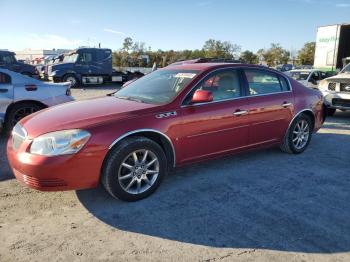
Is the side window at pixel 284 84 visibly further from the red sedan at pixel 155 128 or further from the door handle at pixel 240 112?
the door handle at pixel 240 112

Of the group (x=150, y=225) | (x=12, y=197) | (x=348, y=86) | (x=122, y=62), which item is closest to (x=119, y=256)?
(x=150, y=225)

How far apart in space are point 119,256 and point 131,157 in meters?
1.28

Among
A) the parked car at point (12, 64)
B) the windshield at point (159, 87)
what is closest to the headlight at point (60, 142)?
the windshield at point (159, 87)

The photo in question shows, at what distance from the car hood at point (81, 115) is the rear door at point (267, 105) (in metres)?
1.71

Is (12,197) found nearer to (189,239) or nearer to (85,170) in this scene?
(85,170)

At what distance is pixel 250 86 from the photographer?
5363 mm

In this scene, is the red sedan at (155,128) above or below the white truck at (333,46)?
below

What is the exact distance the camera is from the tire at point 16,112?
7.37 metres

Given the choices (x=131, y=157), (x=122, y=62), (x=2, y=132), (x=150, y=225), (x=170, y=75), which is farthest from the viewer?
(x=122, y=62)

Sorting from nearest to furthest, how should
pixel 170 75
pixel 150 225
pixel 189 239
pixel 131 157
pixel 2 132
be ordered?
pixel 189 239, pixel 150 225, pixel 131 157, pixel 170 75, pixel 2 132

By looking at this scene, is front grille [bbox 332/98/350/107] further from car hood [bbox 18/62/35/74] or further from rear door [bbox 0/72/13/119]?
car hood [bbox 18/62/35/74]

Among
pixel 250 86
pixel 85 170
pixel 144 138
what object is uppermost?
pixel 250 86

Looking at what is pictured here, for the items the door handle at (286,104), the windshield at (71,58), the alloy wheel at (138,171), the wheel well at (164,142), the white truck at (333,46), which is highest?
the white truck at (333,46)

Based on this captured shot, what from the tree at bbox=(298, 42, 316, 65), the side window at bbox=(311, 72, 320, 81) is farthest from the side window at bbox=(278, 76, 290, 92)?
the tree at bbox=(298, 42, 316, 65)
